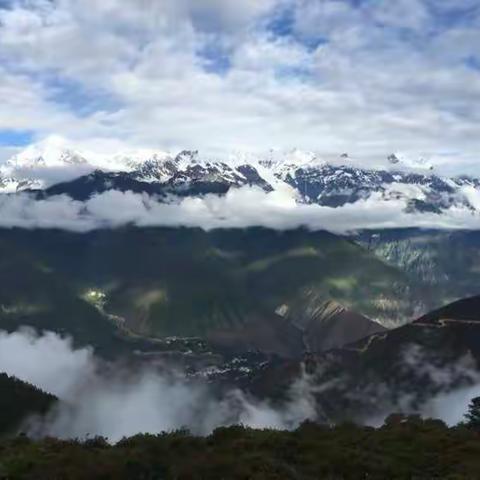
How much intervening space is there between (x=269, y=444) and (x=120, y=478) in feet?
84.4

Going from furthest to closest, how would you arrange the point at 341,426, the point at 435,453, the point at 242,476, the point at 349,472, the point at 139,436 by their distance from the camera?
1. the point at 341,426
2. the point at 139,436
3. the point at 435,453
4. the point at 349,472
5. the point at 242,476

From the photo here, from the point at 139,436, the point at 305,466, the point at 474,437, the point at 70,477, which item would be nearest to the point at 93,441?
the point at 139,436

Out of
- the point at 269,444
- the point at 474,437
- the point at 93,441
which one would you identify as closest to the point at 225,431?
the point at 269,444

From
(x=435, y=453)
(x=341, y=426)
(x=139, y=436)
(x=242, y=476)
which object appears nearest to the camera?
(x=242, y=476)

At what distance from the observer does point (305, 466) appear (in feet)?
338

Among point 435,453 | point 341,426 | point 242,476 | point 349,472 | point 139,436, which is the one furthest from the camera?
point 341,426

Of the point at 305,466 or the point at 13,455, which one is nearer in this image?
the point at 305,466

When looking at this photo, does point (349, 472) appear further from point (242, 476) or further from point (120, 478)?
point (120, 478)

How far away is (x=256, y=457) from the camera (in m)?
101

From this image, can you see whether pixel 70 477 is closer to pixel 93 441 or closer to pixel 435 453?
pixel 93 441

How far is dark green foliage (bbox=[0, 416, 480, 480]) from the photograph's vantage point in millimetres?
96625

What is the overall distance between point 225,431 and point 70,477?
→ 113ft

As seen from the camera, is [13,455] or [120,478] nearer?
[120,478]

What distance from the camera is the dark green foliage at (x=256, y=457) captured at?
96.6 meters
